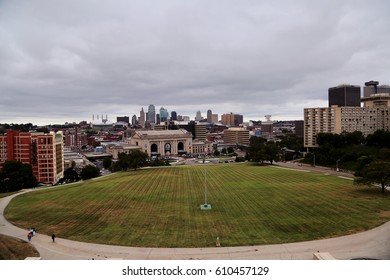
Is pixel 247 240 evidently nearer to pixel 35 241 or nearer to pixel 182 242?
pixel 182 242

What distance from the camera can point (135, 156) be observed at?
145ft

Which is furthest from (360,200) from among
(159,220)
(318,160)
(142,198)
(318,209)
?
(318,160)

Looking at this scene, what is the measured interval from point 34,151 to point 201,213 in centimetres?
3044

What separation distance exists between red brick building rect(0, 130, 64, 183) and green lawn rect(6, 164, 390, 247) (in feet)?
52.2

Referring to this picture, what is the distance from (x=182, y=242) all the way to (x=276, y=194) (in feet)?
39.8

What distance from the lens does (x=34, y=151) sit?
1586 inches

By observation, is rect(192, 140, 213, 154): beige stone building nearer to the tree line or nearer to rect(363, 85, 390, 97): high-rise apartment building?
rect(363, 85, 390, 97): high-rise apartment building

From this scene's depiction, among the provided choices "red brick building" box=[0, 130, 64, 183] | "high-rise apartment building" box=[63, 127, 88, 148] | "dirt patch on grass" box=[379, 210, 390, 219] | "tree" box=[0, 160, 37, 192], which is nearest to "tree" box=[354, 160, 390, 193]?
"dirt patch on grass" box=[379, 210, 390, 219]

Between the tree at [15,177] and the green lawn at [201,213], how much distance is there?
29.2 ft

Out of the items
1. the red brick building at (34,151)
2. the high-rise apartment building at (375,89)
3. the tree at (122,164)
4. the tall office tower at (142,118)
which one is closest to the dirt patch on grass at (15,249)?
the red brick building at (34,151)

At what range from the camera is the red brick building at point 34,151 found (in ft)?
130

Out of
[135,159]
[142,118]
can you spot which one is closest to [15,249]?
[135,159]

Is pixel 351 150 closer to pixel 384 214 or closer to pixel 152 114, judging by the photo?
pixel 384 214

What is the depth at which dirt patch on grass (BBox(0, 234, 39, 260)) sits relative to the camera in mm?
10387
